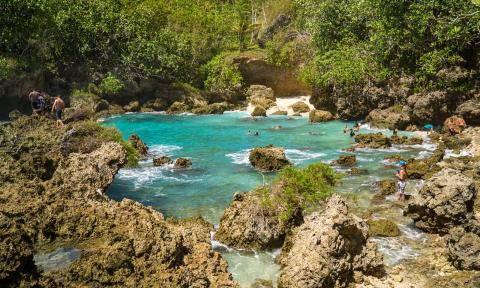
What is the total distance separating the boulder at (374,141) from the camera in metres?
31.2

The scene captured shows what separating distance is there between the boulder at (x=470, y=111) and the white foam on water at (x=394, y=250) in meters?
21.3

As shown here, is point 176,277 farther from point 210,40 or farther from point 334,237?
point 210,40

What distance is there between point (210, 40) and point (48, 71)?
71.8 ft

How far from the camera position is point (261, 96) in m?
57.3

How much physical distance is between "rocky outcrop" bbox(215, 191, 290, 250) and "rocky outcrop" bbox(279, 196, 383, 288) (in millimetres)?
1718

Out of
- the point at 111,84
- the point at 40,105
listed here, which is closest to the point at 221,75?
the point at 111,84

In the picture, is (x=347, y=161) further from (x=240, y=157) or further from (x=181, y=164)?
(x=181, y=164)

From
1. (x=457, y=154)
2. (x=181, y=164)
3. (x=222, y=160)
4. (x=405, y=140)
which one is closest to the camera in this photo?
(x=457, y=154)

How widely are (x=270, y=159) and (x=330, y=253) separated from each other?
1467cm

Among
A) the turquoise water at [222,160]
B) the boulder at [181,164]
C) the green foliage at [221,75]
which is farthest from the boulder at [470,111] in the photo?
the green foliage at [221,75]

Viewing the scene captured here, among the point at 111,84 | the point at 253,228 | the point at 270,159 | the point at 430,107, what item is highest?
the point at 111,84

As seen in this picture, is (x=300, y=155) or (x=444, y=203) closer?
(x=444, y=203)

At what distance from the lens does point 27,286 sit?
711 centimetres

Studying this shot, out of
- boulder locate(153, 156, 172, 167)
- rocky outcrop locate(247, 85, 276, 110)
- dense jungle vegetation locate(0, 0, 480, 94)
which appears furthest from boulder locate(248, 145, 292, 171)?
rocky outcrop locate(247, 85, 276, 110)
